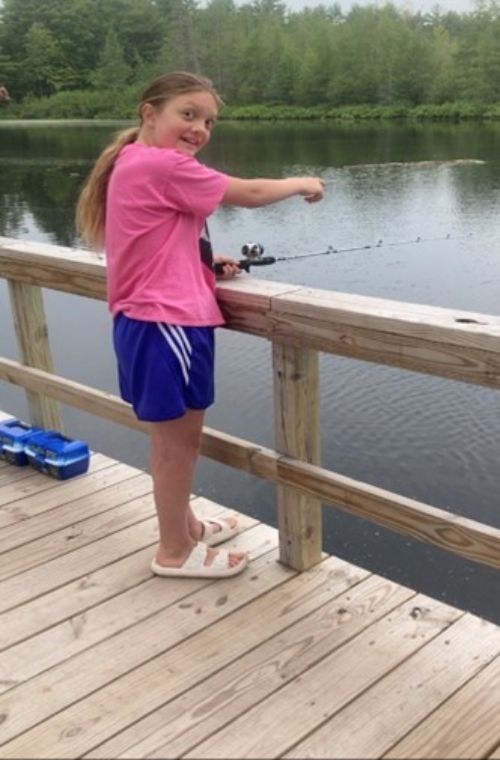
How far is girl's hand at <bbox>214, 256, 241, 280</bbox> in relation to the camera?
2.71 m

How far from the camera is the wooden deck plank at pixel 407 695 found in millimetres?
2023

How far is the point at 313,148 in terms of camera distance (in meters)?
34.6

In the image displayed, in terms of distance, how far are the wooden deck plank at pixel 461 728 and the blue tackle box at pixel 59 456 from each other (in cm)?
183

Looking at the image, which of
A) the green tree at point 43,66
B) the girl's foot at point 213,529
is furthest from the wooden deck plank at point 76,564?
the green tree at point 43,66

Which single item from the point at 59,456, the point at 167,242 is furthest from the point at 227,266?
the point at 59,456

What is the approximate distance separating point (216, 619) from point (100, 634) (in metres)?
0.33

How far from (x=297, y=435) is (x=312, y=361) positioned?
228mm

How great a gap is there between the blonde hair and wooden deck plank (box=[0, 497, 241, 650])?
1023 millimetres

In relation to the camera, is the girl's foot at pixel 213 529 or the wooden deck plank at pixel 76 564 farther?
the girl's foot at pixel 213 529

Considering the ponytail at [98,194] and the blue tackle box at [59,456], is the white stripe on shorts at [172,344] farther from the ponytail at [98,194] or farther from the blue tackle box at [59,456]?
the blue tackle box at [59,456]

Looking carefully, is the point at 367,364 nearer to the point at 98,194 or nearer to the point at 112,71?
the point at 98,194

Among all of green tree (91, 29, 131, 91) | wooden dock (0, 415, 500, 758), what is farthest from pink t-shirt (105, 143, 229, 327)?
green tree (91, 29, 131, 91)

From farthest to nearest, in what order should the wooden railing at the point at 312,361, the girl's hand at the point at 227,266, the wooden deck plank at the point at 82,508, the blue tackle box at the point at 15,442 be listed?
the blue tackle box at the point at 15,442
the wooden deck plank at the point at 82,508
the girl's hand at the point at 227,266
the wooden railing at the point at 312,361

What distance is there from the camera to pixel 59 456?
3.49 metres
